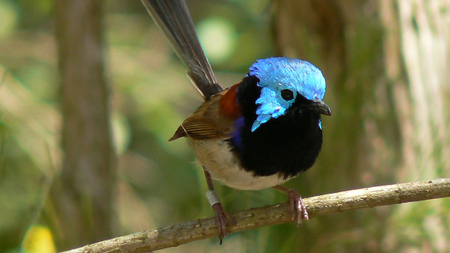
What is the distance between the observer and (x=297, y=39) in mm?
4797

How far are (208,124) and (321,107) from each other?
87 cm

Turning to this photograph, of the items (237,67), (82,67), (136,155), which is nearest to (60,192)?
(82,67)

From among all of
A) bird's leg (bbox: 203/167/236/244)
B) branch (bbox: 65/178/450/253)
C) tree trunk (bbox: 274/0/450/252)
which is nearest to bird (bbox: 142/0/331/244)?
bird's leg (bbox: 203/167/236/244)

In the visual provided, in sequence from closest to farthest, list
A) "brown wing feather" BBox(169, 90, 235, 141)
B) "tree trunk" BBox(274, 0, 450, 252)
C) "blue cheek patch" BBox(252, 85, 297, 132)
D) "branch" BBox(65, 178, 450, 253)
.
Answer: "branch" BBox(65, 178, 450, 253)
"blue cheek patch" BBox(252, 85, 297, 132)
"brown wing feather" BBox(169, 90, 235, 141)
"tree trunk" BBox(274, 0, 450, 252)

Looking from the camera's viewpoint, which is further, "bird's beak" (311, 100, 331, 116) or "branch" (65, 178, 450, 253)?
"bird's beak" (311, 100, 331, 116)

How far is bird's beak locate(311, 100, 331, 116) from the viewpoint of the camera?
3.13m

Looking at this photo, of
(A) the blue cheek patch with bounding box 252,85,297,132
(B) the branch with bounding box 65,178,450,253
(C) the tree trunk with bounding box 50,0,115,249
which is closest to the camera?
(B) the branch with bounding box 65,178,450,253

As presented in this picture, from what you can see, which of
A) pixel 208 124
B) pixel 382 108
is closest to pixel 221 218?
pixel 208 124

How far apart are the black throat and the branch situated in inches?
11.3

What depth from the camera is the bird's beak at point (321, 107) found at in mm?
3131

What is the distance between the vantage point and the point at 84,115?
470 centimetres

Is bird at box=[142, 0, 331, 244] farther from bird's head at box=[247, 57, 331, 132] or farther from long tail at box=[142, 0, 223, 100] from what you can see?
long tail at box=[142, 0, 223, 100]

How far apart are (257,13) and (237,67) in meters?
0.67

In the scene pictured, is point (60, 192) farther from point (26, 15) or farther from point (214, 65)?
point (26, 15)
